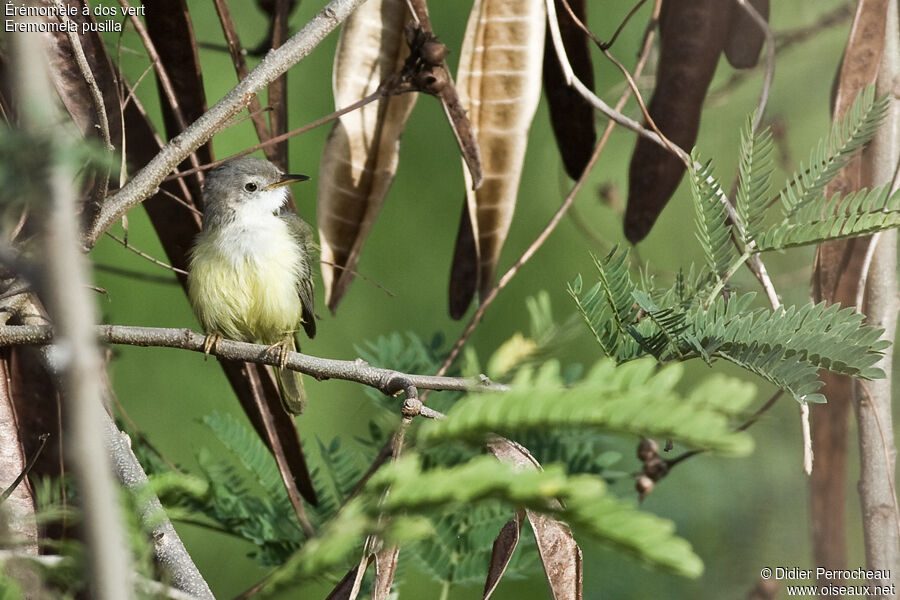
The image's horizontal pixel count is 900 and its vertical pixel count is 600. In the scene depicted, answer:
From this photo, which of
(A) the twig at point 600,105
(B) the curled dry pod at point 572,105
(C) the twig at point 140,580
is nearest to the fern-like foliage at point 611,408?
(C) the twig at point 140,580

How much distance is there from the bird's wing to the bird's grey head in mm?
78

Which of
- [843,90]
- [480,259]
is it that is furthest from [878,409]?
[480,259]

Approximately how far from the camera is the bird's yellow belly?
253cm

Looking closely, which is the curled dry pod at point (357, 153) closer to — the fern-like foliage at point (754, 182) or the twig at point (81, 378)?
the fern-like foliage at point (754, 182)

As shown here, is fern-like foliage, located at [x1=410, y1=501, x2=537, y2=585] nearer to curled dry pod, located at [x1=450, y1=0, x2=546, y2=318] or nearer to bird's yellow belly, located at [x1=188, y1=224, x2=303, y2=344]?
curled dry pod, located at [x1=450, y1=0, x2=546, y2=318]

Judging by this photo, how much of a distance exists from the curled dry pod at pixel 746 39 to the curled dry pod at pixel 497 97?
48 cm

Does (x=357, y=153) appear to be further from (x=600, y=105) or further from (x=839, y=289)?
(x=839, y=289)

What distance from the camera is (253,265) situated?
8.55ft

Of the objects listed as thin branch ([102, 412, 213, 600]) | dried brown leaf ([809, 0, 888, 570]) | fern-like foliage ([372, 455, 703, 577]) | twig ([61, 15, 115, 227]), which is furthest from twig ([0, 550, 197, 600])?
dried brown leaf ([809, 0, 888, 570])

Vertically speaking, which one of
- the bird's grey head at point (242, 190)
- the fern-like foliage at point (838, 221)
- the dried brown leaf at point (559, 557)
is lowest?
the dried brown leaf at point (559, 557)

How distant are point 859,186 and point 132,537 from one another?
145 cm

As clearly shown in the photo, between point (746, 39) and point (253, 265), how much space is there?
1443 millimetres

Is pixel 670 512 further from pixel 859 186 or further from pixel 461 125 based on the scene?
pixel 461 125

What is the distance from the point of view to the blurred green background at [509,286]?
8.54 ft
